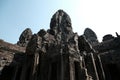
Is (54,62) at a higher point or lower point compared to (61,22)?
lower

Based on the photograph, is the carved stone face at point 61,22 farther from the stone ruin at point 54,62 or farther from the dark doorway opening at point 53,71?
the dark doorway opening at point 53,71

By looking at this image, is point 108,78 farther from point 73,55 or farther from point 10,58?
point 10,58

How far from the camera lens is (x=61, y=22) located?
1794 inches

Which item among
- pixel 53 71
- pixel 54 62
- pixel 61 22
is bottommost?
pixel 53 71

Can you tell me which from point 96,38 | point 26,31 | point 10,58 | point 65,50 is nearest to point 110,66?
point 65,50

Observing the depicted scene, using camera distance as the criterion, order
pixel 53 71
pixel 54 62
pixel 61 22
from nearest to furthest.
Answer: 1. pixel 53 71
2. pixel 54 62
3. pixel 61 22

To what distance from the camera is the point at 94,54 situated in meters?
21.2

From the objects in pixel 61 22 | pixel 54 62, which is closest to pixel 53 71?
pixel 54 62

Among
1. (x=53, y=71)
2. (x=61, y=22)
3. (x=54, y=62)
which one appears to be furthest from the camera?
(x=61, y=22)

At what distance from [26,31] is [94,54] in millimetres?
24495

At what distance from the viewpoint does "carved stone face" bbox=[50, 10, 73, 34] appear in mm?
42694

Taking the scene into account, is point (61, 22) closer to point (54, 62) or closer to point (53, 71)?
point (54, 62)

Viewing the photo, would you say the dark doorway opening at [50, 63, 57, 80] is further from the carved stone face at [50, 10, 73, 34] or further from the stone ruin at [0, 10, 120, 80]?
the carved stone face at [50, 10, 73, 34]

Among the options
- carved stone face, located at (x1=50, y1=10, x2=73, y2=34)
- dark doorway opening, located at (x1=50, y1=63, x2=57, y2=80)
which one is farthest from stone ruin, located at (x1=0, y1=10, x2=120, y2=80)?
carved stone face, located at (x1=50, y1=10, x2=73, y2=34)
